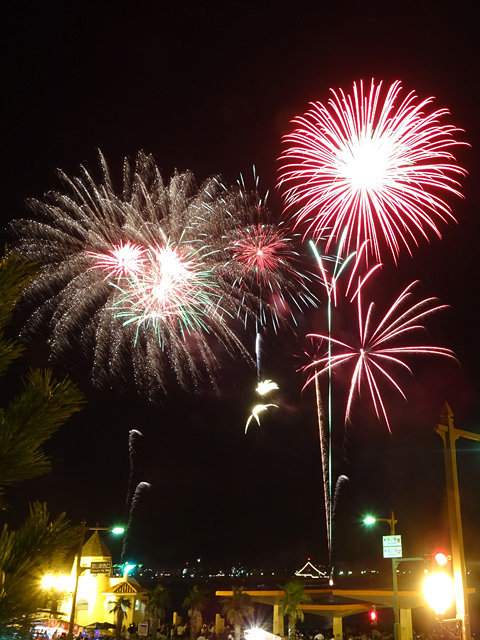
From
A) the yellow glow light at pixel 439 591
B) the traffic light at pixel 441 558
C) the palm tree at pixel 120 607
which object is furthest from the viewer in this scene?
the palm tree at pixel 120 607

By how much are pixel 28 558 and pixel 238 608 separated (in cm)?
4124

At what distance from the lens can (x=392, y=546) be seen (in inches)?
859

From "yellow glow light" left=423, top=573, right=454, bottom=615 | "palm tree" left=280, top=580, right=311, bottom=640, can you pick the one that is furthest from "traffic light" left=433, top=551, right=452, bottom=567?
"palm tree" left=280, top=580, right=311, bottom=640

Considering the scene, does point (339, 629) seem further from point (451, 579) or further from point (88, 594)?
point (451, 579)

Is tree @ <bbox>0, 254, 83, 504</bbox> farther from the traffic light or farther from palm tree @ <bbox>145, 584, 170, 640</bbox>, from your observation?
palm tree @ <bbox>145, 584, 170, 640</bbox>

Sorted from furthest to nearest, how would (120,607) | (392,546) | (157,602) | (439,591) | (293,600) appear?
(157,602) < (120,607) < (293,600) < (392,546) < (439,591)

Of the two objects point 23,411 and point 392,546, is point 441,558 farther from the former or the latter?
point 392,546

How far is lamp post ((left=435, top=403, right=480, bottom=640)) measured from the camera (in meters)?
9.82

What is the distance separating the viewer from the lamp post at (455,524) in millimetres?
9820

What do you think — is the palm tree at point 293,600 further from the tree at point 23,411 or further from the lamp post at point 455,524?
the tree at point 23,411

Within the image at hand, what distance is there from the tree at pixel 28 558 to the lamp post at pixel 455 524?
8330 mm

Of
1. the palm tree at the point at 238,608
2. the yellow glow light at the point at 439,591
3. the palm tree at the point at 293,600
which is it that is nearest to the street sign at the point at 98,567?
the palm tree at the point at 293,600

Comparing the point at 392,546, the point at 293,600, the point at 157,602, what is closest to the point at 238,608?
the point at 293,600

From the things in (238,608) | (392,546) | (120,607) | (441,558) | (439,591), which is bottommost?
(120,607)
